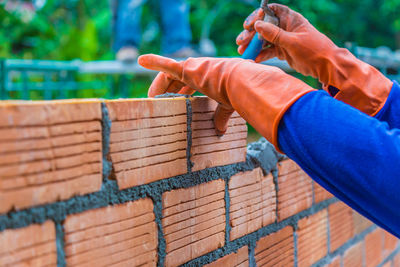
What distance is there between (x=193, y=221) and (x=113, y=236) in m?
0.26

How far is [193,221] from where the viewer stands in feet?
3.54

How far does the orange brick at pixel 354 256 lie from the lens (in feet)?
5.78

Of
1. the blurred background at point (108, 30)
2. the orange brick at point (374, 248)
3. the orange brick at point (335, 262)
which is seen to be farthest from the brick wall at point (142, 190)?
the blurred background at point (108, 30)

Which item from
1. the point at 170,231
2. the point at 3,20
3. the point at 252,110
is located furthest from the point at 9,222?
the point at 3,20

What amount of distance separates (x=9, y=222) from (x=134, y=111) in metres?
0.33

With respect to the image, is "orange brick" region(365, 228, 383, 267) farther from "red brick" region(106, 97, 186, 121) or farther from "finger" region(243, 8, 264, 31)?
"red brick" region(106, 97, 186, 121)

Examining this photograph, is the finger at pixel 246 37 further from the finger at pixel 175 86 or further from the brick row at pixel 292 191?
the brick row at pixel 292 191

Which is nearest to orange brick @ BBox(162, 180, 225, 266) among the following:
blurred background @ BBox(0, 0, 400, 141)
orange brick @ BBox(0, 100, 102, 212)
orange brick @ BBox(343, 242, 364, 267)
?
orange brick @ BBox(0, 100, 102, 212)

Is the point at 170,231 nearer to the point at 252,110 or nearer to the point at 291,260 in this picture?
the point at 252,110

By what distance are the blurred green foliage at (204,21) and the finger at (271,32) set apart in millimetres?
9526

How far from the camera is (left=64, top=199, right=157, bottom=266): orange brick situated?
0.80 metres

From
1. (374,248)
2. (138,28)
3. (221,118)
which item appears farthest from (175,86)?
(138,28)

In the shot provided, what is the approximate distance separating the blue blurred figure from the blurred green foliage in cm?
538

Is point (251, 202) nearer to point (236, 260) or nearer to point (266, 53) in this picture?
point (236, 260)
